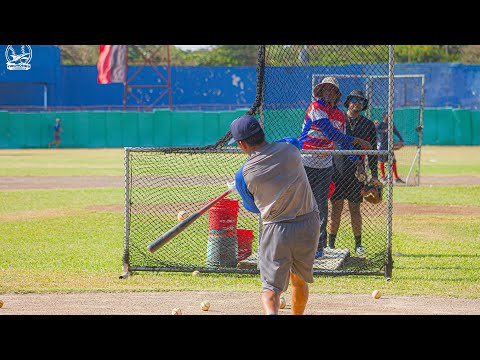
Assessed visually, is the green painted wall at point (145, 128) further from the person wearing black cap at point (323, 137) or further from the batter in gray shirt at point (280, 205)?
the batter in gray shirt at point (280, 205)

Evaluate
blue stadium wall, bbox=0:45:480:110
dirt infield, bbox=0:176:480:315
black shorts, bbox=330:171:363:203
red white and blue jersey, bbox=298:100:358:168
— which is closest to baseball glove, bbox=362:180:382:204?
black shorts, bbox=330:171:363:203

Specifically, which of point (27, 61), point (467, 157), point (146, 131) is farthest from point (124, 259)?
point (27, 61)

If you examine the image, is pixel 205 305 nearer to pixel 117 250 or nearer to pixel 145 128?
pixel 117 250

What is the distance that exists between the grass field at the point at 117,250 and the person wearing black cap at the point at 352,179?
0.89m

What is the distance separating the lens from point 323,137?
10945 mm

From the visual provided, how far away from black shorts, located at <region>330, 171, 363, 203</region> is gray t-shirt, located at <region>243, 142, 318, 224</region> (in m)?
4.43

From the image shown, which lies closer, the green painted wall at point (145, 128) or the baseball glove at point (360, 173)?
the baseball glove at point (360, 173)

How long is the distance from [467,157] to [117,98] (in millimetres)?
27469

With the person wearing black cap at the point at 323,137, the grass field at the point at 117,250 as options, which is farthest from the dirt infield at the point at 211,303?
the person wearing black cap at the point at 323,137

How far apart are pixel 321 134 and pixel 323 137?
47 millimetres

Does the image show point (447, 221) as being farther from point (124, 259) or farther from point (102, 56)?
point (102, 56)

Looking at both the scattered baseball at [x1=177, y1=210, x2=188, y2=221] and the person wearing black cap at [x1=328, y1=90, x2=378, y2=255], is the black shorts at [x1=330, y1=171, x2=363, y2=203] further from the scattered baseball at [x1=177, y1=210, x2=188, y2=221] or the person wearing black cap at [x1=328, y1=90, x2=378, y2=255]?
the scattered baseball at [x1=177, y1=210, x2=188, y2=221]

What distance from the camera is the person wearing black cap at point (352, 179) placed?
11.5 m

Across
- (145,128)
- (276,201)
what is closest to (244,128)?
(276,201)
